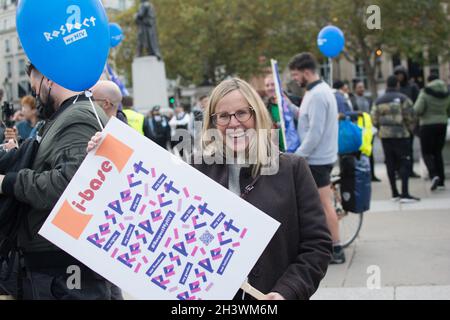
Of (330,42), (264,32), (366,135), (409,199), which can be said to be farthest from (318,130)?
(264,32)

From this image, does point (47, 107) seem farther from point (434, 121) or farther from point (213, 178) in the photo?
point (434, 121)

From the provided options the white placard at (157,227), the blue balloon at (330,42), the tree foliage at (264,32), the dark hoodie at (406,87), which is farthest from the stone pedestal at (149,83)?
the white placard at (157,227)

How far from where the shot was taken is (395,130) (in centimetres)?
984

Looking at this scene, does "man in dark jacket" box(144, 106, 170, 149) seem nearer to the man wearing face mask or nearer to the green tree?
the man wearing face mask

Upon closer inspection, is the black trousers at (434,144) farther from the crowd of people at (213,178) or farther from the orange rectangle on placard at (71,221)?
the orange rectangle on placard at (71,221)

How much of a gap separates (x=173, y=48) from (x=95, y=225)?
41.6 meters

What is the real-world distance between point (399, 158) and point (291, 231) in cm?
742

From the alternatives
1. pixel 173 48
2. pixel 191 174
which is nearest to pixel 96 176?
pixel 191 174

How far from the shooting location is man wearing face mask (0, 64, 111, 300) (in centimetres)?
300

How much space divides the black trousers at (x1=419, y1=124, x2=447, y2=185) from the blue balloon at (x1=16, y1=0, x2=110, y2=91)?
28.6 feet

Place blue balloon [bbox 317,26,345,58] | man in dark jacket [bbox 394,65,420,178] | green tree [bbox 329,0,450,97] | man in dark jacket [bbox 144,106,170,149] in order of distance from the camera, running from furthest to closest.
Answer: green tree [bbox 329,0,450,97] < man in dark jacket [bbox 144,106,170,149] < man in dark jacket [bbox 394,65,420,178] < blue balloon [bbox 317,26,345,58]

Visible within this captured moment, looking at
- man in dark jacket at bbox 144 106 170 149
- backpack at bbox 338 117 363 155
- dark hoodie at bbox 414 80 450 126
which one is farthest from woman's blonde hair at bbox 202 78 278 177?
man in dark jacket at bbox 144 106 170 149

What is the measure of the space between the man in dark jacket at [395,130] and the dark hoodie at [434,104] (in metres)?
0.82

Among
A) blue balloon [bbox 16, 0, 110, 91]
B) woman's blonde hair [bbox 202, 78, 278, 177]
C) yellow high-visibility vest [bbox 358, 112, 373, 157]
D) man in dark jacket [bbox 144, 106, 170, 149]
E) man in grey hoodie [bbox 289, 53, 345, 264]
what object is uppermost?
blue balloon [bbox 16, 0, 110, 91]
